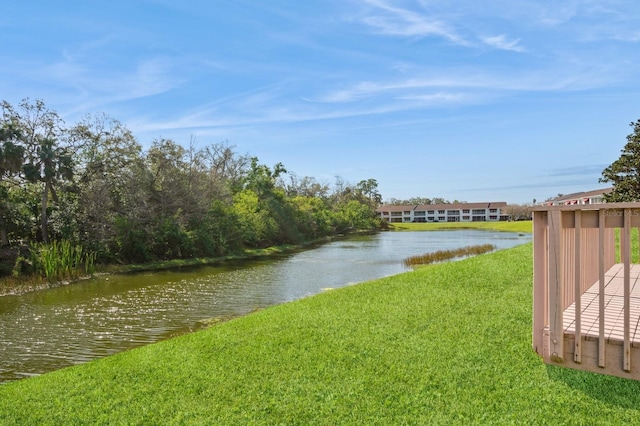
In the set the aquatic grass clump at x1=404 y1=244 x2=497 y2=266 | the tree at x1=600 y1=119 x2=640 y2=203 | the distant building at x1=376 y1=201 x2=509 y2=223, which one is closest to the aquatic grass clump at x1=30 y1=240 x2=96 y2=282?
the aquatic grass clump at x1=404 y1=244 x2=497 y2=266

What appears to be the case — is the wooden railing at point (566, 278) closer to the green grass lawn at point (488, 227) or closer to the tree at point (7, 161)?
the tree at point (7, 161)

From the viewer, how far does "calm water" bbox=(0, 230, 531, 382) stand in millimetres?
8656

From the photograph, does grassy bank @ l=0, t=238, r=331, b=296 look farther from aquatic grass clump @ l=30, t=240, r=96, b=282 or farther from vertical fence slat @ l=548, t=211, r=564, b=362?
vertical fence slat @ l=548, t=211, r=564, b=362

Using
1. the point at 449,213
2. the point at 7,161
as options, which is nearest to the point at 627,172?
the point at 7,161

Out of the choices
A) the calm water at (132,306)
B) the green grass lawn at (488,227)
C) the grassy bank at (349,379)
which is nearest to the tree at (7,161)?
the calm water at (132,306)

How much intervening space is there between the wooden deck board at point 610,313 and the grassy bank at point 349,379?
0.57m

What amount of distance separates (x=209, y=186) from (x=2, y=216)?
1312 centimetres

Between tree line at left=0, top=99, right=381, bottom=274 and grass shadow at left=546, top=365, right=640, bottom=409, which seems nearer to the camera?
grass shadow at left=546, top=365, right=640, bottom=409

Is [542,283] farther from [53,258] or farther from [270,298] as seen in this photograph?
[53,258]

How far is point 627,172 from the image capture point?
18.6m

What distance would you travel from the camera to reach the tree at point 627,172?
1733 cm

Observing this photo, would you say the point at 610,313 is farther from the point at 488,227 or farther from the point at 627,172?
the point at 488,227

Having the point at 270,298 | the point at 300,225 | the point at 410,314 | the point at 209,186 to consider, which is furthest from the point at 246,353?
the point at 300,225

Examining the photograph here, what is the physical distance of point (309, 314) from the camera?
690 centimetres
